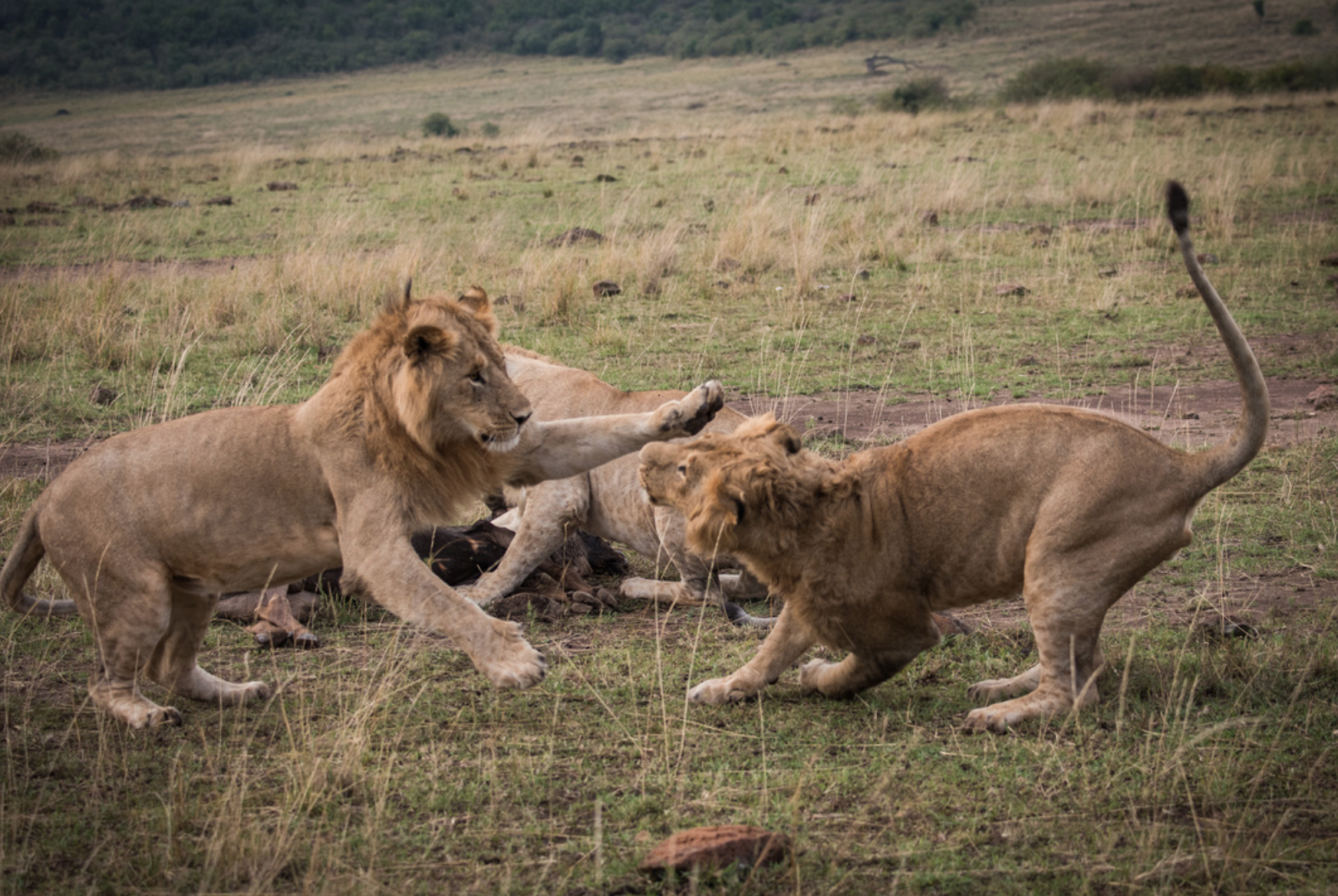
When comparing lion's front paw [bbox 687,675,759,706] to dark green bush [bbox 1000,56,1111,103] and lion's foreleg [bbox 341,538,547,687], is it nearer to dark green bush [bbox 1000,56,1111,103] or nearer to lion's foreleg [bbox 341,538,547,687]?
lion's foreleg [bbox 341,538,547,687]

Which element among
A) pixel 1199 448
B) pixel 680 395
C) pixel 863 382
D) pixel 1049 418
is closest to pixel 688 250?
pixel 863 382

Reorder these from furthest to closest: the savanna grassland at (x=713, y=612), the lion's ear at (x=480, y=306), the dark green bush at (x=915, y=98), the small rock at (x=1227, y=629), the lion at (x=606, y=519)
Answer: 1. the dark green bush at (x=915, y=98)
2. the lion at (x=606, y=519)
3. the small rock at (x=1227, y=629)
4. the lion's ear at (x=480, y=306)
5. the savanna grassland at (x=713, y=612)

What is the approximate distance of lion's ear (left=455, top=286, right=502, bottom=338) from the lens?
4125 mm

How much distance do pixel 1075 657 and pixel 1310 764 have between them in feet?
2.32

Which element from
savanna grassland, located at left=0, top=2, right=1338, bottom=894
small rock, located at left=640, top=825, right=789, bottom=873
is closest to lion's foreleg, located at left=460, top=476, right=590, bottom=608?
savanna grassland, located at left=0, top=2, right=1338, bottom=894

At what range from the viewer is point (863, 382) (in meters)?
8.19

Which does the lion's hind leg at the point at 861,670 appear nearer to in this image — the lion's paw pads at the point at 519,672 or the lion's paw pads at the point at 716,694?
the lion's paw pads at the point at 716,694

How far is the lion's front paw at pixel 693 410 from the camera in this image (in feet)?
12.9

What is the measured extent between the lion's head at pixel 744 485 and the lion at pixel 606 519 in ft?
3.81

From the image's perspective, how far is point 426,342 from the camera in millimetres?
3752

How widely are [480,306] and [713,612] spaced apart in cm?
170

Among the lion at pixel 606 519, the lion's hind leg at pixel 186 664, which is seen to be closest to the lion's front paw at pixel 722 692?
the lion at pixel 606 519

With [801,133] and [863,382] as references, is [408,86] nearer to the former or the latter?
[801,133]

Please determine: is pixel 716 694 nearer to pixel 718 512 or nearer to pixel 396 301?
pixel 718 512
